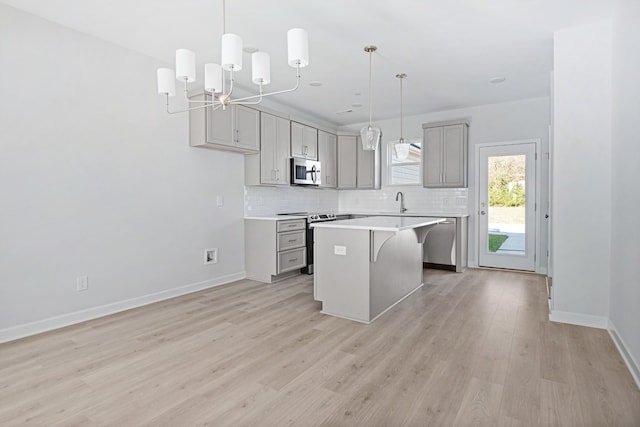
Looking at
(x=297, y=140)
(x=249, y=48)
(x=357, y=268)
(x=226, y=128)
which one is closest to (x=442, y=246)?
(x=357, y=268)

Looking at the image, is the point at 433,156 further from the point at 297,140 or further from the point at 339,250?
the point at 339,250

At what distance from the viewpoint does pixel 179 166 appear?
4.02 metres

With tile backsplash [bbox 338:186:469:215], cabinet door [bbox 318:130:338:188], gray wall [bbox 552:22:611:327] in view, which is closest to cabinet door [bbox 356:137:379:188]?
tile backsplash [bbox 338:186:469:215]

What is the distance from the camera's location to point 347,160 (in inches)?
253

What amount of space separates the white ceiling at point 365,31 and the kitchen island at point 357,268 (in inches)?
70.5

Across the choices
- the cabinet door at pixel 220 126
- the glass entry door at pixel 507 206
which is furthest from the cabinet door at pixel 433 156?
the cabinet door at pixel 220 126

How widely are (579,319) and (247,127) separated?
13.6 feet

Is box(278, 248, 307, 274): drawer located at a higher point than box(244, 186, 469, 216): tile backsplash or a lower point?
lower

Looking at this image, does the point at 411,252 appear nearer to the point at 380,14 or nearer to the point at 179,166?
the point at 380,14

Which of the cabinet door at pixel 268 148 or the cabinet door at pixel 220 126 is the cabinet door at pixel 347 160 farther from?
the cabinet door at pixel 220 126

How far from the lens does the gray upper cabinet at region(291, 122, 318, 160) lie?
211 inches

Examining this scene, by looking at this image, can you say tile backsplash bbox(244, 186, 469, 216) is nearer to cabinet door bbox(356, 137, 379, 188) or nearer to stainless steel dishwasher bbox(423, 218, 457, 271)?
cabinet door bbox(356, 137, 379, 188)

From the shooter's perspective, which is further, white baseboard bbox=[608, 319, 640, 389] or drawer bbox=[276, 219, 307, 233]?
drawer bbox=[276, 219, 307, 233]

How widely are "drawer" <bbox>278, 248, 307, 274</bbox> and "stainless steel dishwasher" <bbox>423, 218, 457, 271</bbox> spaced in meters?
2.00
